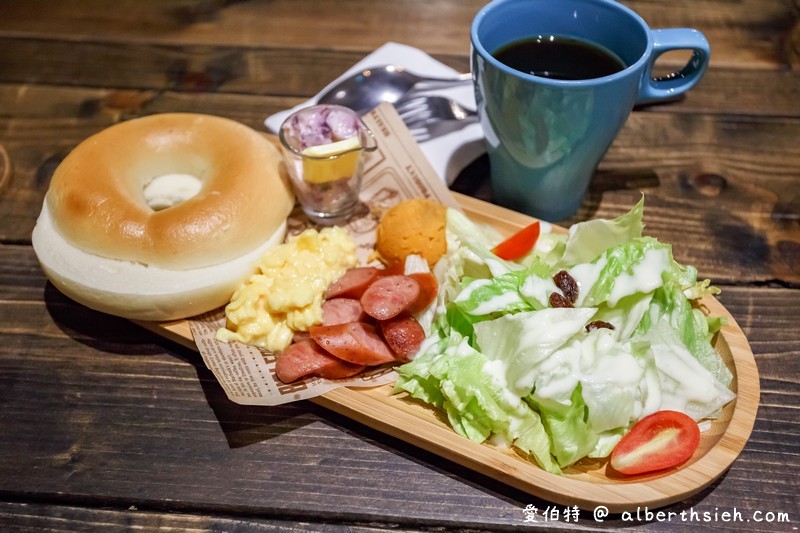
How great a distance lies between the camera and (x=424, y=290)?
1.60m

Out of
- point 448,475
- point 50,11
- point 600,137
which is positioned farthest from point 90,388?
point 50,11

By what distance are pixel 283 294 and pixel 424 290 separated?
1.13 feet

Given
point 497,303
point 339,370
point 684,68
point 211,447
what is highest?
point 684,68

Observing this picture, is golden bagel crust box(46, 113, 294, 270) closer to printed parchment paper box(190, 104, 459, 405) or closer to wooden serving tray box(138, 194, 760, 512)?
printed parchment paper box(190, 104, 459, 405)

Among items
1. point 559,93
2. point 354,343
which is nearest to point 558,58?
point 559,93

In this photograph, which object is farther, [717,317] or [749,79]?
[749,79]

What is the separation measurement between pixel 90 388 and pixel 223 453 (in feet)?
1.33

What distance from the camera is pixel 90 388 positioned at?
159cm

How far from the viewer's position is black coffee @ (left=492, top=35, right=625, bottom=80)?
1.78 metres

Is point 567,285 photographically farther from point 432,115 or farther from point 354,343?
point 432,115

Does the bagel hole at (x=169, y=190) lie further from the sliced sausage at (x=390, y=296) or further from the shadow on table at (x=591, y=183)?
the shadow on table at (x=591, y=183)

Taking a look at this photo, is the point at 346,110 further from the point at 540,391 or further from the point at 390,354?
the point at 540,391

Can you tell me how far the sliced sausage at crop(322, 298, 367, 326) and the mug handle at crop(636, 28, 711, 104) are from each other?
3.14 feet

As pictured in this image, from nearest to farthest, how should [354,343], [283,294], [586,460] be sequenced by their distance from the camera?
[586,460] < [354,343] < [283,294]
